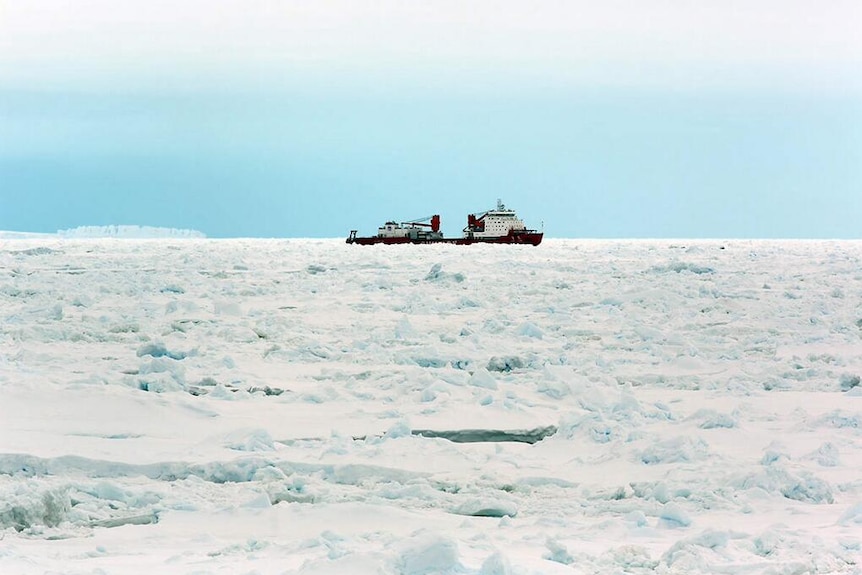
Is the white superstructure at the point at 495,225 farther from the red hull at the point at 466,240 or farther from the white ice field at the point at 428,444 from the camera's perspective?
the white ice field at the point at 428,444

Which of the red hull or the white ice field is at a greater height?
the red hull

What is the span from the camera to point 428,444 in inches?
237

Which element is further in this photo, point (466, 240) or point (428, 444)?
point (466, 240)

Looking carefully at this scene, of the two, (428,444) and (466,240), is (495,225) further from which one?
(428,444)

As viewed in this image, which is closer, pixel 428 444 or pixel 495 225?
pixel 428 444

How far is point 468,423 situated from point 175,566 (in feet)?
9.91

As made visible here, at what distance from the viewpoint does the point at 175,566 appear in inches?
157

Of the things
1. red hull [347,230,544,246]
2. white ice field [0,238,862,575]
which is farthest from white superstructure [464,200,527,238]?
white ice field [0,238,862,575]

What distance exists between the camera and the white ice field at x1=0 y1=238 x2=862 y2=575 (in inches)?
167

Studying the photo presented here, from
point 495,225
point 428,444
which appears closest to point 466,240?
point 495,225

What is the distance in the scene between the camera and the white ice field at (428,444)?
425cm

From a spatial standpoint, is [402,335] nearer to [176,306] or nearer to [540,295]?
[176,306]

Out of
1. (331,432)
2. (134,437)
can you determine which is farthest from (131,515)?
(331,432)

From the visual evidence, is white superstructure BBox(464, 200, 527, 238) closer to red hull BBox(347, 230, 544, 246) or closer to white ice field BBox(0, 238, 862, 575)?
red hull BBox(347, 230, 544, 246)
